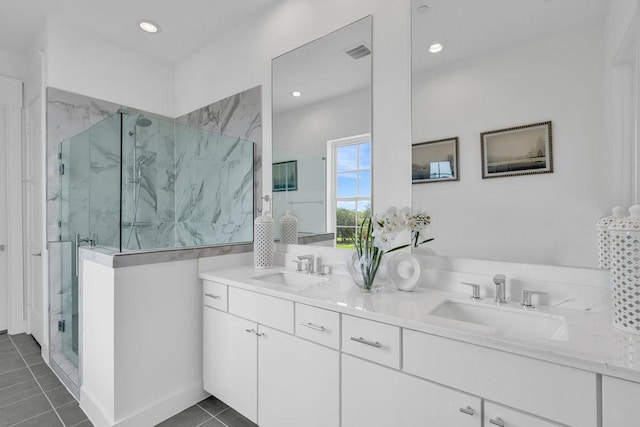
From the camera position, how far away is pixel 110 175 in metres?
2.16

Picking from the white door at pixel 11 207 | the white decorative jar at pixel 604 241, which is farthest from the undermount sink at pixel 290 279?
the white door at pixel 11 207

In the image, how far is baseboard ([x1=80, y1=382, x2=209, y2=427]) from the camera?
5.94 feet

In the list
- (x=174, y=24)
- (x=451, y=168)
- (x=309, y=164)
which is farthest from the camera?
(x=174, y=24)

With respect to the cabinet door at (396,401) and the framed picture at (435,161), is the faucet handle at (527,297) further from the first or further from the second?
the framed picture at (435,161)

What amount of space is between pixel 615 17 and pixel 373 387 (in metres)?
1.70

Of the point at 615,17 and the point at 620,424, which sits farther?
the point at 615,17

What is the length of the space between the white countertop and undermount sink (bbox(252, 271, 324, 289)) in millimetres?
104

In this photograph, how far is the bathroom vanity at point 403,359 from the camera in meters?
0.90

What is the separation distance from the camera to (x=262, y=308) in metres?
1.72

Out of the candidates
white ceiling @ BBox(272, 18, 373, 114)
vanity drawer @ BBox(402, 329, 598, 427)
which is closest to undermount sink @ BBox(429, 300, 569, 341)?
vanity drawer @ BBox(402, 329, 598, 427)

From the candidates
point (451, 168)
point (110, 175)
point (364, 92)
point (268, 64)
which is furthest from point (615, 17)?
point (110, 175)

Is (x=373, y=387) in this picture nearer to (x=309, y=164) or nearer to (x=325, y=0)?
(x=309, y=164)

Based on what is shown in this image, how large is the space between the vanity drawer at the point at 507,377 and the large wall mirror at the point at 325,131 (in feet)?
3.10

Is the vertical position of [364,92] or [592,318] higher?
[364,92]
